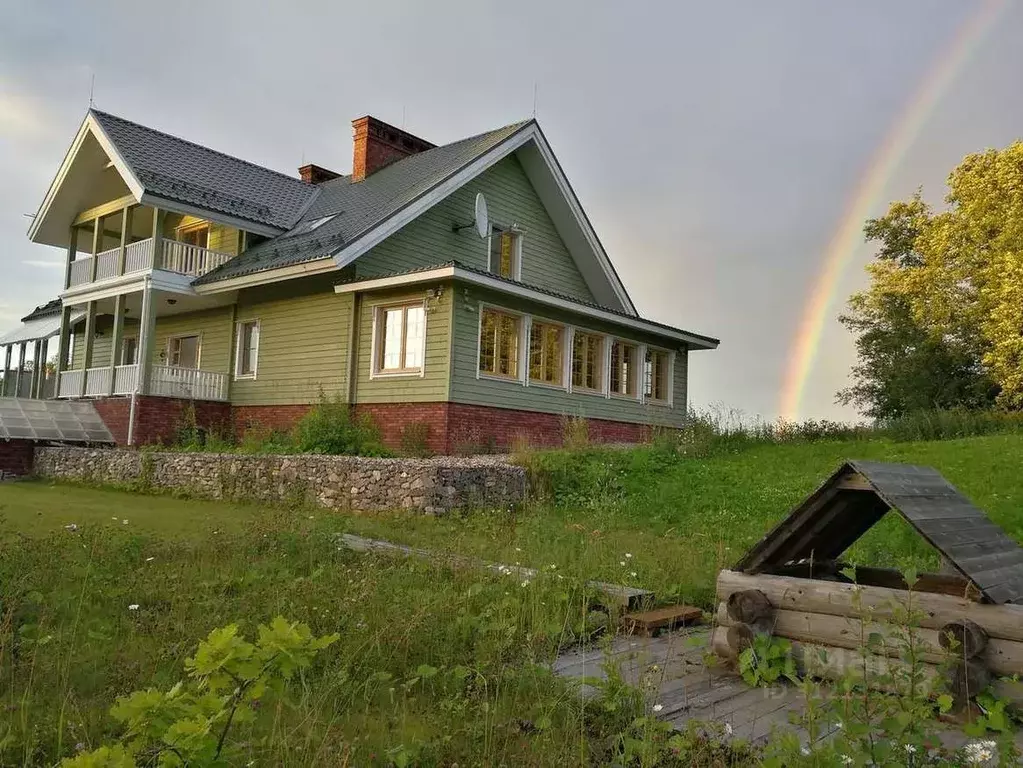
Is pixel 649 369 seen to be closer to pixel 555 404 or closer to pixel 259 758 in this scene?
pixel 555 404

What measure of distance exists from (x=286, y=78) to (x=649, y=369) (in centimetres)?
1136

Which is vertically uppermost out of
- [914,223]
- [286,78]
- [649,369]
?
[914,223]

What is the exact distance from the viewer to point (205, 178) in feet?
72.2

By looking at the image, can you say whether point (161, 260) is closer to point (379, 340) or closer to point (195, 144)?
point (195, 144)

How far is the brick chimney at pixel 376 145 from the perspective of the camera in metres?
24.2

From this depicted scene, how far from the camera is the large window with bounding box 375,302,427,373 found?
668 inches

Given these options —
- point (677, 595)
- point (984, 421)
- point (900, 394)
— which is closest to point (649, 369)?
point (984, 421)

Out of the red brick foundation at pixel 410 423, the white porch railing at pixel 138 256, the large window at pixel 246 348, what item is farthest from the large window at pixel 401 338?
the white porch railing at pixel 138 256

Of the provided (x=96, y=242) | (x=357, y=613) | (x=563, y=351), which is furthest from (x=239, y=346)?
(x=357, y=613)

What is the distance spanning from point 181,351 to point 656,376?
13.3m

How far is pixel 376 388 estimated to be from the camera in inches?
691

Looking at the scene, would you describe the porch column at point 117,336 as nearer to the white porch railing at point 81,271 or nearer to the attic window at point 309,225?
the white porch railing at point 81,271

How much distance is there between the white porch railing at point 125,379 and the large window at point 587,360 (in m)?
10.4

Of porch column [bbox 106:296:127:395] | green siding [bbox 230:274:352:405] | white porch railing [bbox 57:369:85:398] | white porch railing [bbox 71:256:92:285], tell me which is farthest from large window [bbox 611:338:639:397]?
white porch railing [bbox 71:256:92:285]
